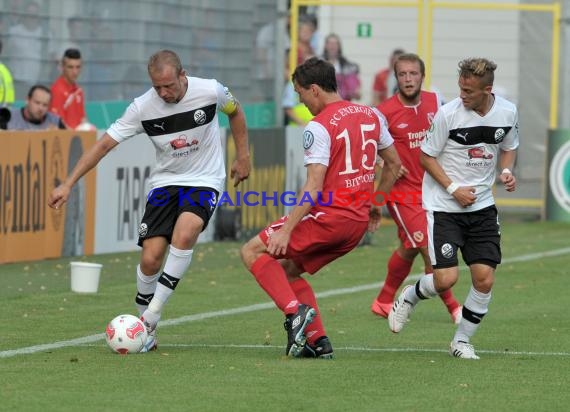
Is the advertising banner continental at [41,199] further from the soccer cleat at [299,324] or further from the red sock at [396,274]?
the soccer cleat at [299,324]

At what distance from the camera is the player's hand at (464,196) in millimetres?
10258

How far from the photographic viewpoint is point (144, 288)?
1084 cm

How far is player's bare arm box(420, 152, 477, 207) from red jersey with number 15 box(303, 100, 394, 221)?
44 cm

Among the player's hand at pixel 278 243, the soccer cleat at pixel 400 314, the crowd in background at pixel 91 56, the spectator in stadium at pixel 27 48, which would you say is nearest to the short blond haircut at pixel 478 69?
the player's hand at pixel 278 243

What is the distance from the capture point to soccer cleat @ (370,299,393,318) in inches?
509

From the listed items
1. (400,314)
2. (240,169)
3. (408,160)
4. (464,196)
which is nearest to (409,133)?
(408,160)

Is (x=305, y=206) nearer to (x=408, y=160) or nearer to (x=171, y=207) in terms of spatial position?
(x=171, y=207)

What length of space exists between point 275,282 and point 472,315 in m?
1.30

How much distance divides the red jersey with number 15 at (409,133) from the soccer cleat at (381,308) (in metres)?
0.84

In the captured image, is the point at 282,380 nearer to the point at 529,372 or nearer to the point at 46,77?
the point at 529,372

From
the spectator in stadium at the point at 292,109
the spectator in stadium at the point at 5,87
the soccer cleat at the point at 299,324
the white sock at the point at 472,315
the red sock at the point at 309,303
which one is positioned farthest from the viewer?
the spectator in stadium at the point at 292,109

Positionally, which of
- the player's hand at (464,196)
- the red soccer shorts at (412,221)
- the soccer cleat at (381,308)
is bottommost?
the soccer cleat at (381,308)

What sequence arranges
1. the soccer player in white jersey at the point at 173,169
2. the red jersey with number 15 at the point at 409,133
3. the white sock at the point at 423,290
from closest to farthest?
the soccer player in white jersey at the point at 173,169
the white sock at the point at 423,290
the red jersey with number 15 at the point at 409,133

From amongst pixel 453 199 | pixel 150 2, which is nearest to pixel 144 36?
pixel 150 2
